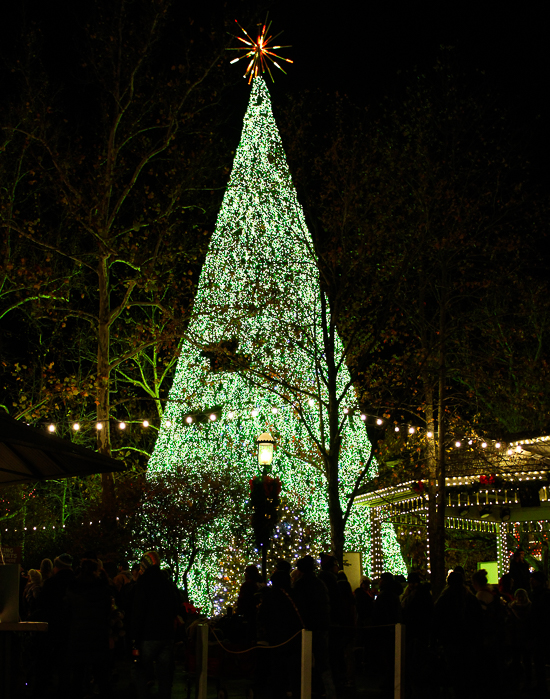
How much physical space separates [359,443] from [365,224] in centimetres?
523

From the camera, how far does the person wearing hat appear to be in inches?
351

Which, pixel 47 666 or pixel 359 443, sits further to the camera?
pixel 359 443

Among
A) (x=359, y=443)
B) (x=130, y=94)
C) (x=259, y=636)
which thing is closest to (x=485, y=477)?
(x=359, y=443)

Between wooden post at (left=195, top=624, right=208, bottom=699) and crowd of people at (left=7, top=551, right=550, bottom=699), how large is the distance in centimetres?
34

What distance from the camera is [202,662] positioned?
873cm

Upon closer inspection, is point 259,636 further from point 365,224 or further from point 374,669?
point 365,224

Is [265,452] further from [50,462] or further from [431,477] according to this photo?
[50,462]

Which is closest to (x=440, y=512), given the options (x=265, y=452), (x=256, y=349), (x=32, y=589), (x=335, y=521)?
(x=335, y=521)

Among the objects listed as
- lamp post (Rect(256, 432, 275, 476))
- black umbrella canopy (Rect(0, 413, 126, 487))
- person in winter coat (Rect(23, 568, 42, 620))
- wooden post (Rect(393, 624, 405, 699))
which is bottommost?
wooden post (Rect(393, 624, 405, 699))

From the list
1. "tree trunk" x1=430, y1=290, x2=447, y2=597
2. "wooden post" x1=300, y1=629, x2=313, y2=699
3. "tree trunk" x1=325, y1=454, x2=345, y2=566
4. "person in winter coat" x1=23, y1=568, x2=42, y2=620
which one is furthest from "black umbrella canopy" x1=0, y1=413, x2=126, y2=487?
"tree trunk" x1=430, y1=290, x2=447, y2=597

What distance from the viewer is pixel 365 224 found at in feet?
64.7

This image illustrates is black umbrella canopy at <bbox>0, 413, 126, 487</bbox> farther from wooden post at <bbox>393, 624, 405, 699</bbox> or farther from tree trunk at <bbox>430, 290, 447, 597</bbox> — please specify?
tree trunk at <bbox>430, 290, 447, 597</bbox>

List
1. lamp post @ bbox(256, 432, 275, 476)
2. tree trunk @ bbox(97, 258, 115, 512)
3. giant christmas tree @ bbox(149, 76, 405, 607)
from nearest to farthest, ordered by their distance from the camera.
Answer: lamp post @ bbox(256, 432, 275, 476)
giant christmas tree @ bbox(149, 76, 405, 607)
tree trunk @ bbox(97, 258, 115, 512)

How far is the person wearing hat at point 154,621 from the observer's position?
891cm
